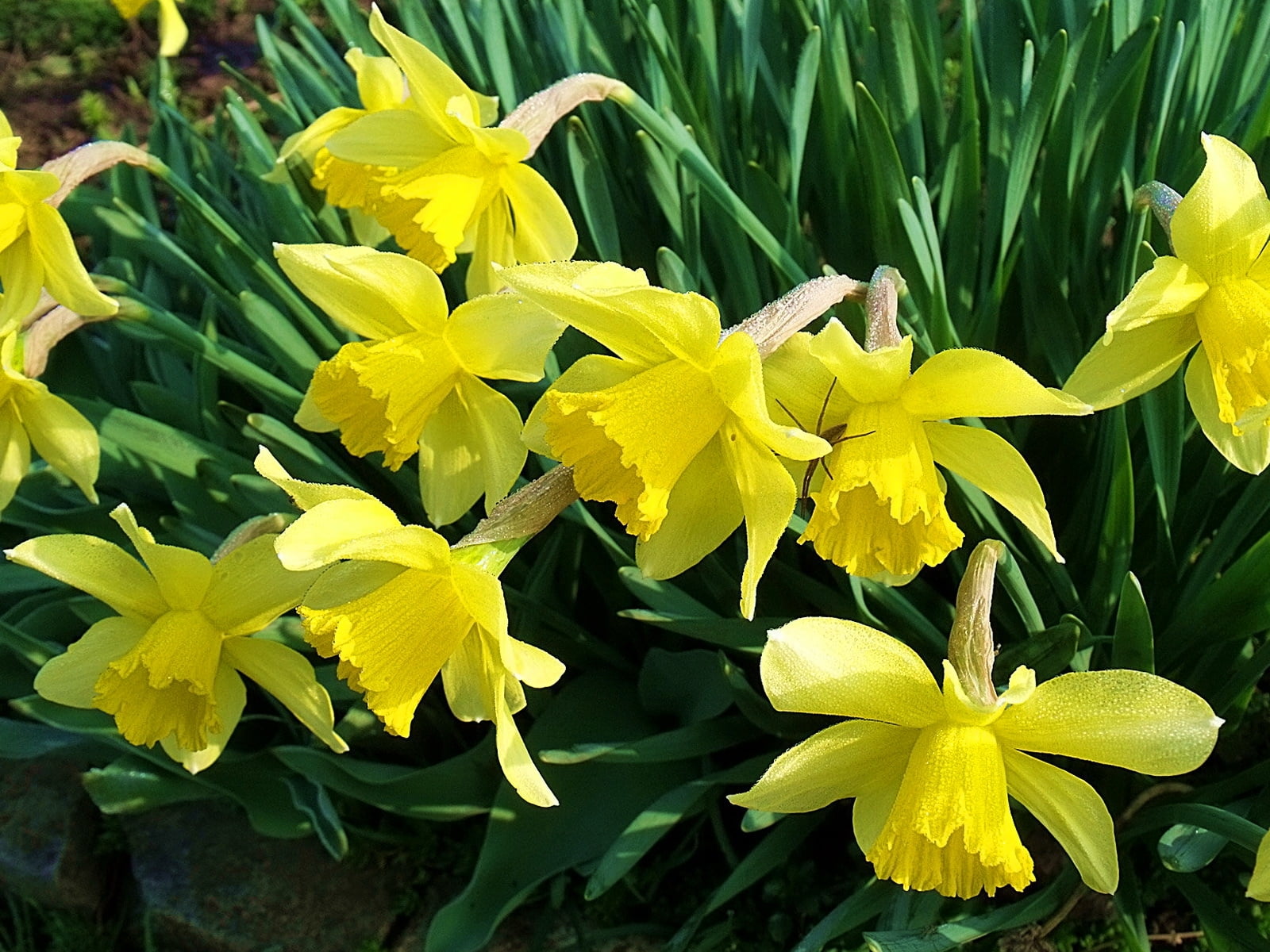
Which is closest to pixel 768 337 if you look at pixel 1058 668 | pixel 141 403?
pixel 1058 668

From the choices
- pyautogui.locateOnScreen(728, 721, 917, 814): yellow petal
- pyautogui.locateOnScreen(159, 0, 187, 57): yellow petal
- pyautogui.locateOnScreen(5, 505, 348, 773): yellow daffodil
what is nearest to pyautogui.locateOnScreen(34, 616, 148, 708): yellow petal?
pyautogui.locateOnScreen(5, 505, 348, 773): yellow daffodil

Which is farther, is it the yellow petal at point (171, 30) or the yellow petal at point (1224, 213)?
the yellow petal at point (171, 30)

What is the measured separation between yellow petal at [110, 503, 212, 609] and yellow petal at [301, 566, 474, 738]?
324mm

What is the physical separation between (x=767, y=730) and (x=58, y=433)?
125cm

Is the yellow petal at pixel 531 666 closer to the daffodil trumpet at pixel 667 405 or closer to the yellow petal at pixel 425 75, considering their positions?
the daffodil trumpet at pixel 667 405

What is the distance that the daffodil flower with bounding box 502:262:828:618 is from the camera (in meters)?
1.10

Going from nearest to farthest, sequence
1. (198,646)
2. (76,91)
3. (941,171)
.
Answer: (198,646) < (941,171) < (76,91)

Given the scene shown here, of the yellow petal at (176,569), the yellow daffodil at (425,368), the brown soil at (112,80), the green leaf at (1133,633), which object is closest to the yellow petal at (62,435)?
the yellow petal at (176,569)

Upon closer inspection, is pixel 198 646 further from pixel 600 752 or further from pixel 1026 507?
pixel 1026 507

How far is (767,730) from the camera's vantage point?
6.16ft

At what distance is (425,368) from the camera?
141 cm

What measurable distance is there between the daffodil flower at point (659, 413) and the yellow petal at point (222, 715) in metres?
0.74

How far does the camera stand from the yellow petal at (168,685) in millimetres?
1513

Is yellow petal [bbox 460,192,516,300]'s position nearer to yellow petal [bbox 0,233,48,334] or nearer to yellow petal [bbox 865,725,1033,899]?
yellow petal [bbox 0,233,48,334]
